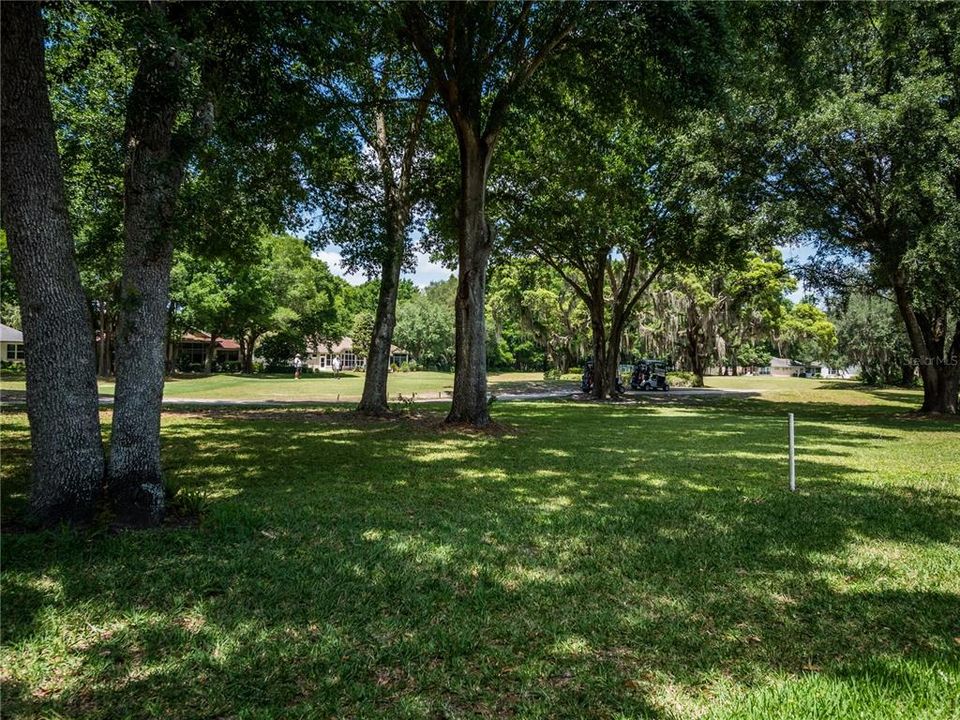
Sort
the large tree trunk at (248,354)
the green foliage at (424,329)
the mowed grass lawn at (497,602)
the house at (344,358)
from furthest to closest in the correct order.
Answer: the house at (344,358)
the green foliage at (424,329)
the large tree trunk at (248,354)
the mowed grass lawn at (497,602)

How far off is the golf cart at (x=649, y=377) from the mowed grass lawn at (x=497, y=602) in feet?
87.1

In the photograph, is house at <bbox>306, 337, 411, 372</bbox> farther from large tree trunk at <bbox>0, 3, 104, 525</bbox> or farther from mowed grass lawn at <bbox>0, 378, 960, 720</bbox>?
large tree trunk at <bbox>0, 3, 104, 525</bbox>

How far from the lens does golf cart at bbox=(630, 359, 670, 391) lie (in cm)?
3356

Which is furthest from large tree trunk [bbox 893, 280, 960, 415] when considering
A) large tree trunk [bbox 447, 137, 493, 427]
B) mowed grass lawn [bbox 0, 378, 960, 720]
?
large tree trunk [bbox 447, 137, 493, 427]

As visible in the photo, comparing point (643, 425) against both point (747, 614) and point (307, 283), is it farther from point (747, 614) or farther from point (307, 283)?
point (307, 283)

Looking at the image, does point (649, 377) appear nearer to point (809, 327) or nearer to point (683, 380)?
point (683, 380)

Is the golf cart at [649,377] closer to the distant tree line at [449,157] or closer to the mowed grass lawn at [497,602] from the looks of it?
the distant tree line at [449,157]

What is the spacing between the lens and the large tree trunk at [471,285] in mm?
12656

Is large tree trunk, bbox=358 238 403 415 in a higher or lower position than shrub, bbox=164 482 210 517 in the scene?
higher

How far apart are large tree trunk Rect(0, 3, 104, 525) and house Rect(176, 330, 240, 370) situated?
157 feet

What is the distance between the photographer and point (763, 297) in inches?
1352

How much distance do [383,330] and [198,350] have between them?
52.4 meters

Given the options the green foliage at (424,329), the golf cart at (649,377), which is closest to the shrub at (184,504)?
the golf cart at (649,377)

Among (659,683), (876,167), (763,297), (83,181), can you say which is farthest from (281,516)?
(763,297)
